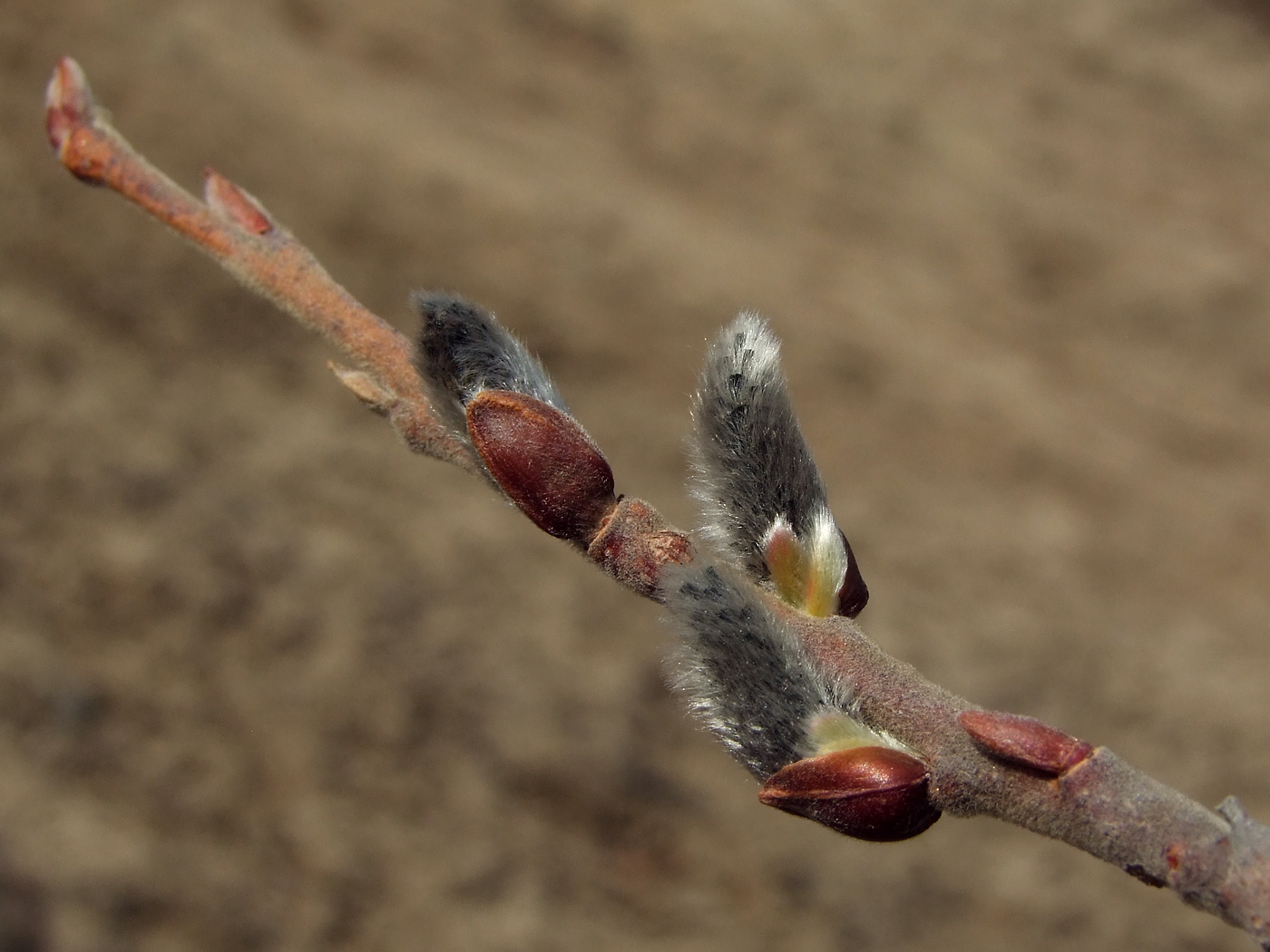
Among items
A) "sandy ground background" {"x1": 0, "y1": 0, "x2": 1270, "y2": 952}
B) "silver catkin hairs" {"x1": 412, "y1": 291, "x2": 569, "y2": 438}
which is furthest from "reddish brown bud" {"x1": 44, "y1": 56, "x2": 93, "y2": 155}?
"sandy ground background" {"x1": 0, "y1": 0, "x2": 1270, "y2": 952}

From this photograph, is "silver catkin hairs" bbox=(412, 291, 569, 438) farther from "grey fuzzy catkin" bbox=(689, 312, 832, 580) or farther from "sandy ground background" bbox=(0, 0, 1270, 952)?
"sandy ground background" bbox=(0, 0, 1270, 952)

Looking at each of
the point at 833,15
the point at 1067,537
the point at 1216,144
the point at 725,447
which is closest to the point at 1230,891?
the point at 725,447

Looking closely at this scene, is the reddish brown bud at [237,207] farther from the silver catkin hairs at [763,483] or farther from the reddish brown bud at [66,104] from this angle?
the silver catkin hairs at [763,483]

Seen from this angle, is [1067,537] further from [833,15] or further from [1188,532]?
[833,15]

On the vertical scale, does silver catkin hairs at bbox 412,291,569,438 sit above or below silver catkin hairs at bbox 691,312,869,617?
below

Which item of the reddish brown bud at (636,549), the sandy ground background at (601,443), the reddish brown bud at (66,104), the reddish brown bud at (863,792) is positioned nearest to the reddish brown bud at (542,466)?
the reddish brown bud at (636,549)

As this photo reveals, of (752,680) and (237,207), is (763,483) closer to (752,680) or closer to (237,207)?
(752,680)
